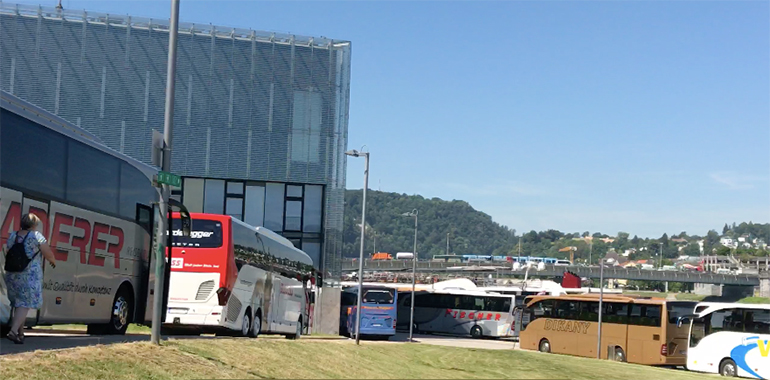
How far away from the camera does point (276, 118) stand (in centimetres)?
4572

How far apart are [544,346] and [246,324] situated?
894 inches

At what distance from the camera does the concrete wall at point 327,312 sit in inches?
1823

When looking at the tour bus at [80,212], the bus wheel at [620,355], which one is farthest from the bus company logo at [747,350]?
the tour bus at [80,212]

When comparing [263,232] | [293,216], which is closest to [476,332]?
[293,216]

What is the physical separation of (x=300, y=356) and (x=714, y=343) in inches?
825

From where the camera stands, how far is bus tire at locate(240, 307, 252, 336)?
22.7 m

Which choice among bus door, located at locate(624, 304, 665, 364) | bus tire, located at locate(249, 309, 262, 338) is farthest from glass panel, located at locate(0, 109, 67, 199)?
bus door, located at locate(624, 304, 665, 364)

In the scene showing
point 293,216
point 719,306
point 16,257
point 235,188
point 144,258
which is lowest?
point 719,306

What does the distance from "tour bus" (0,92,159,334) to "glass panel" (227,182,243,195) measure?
2690 centimetres

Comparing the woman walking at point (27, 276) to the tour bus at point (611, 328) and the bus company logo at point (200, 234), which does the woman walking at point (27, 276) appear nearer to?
the bus company logo at point (200, 234)

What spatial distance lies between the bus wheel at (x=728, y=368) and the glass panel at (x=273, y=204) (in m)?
22.6

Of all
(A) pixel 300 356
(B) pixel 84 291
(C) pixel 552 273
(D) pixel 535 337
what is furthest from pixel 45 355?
(C) pixel 552 273

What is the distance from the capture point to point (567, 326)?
1635 inches

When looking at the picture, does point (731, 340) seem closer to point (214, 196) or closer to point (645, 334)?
point (645, 334)
